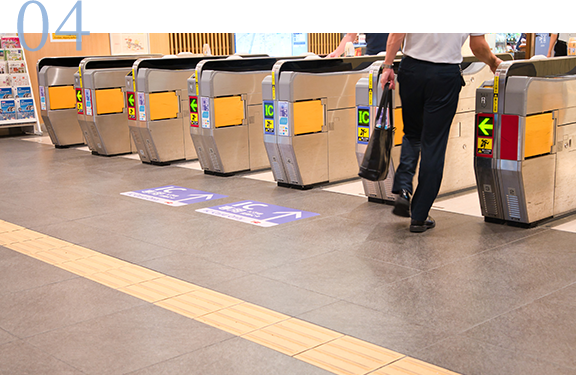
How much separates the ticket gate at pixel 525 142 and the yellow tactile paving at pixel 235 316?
2139mm

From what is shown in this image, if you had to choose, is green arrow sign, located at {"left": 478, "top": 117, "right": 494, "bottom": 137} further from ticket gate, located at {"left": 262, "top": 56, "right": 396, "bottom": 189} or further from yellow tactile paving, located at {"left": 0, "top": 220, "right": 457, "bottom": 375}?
yellow tactile paving, located at {"left": 0, "top": 220, "right": 457, "bottom": 375}

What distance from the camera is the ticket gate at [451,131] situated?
16.7 feet

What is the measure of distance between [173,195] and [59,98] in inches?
154

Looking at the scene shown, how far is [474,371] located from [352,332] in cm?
58

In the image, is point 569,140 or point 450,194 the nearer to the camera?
point 569,140


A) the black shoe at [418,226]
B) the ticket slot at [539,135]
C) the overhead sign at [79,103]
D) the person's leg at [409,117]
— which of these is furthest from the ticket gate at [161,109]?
the ticket slot at [539,135]

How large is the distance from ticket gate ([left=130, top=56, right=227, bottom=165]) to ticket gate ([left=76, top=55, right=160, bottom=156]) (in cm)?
69

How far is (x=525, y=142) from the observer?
4.14m

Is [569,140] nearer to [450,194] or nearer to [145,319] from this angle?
[450,194]

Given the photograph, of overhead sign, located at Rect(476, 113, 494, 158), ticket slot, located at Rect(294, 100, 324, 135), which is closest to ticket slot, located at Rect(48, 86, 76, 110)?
ticket slot, located at Rect(294, 100, 324, 135)

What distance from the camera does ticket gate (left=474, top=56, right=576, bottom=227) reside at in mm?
4129

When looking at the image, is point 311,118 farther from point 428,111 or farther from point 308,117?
point 428,111
